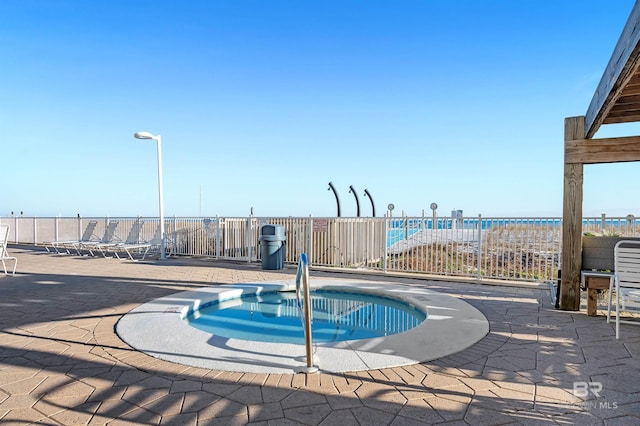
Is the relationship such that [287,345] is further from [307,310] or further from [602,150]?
[602,150]

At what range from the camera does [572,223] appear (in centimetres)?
464

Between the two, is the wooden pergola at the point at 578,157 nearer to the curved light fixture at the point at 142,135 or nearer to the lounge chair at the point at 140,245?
the curved light fixture at the point at 142,135

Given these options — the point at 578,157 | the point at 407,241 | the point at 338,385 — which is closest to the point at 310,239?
the point at 407,241

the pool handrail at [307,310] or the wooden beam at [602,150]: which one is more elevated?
the wooden beam at [602,150]

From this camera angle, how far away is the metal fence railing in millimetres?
6516

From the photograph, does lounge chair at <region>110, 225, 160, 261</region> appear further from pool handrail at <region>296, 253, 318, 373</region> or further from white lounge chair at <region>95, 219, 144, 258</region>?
pool handrail at <region>296, 253, 318, 373</region>

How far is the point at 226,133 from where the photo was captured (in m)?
16.9

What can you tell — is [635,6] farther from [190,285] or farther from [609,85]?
[190,285]

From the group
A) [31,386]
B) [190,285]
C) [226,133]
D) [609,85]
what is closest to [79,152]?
[226,133]

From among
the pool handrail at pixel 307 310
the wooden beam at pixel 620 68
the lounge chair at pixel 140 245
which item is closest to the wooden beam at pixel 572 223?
the wooden beam at pixel 620 68

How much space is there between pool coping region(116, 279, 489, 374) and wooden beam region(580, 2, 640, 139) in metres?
2.58

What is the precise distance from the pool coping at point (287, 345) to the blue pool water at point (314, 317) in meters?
0.44

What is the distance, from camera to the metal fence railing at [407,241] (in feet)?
21.4

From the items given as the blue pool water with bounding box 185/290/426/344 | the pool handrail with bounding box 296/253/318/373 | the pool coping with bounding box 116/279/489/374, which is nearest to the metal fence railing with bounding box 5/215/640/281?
the blue pool water with bounding box 185/290/426/344
